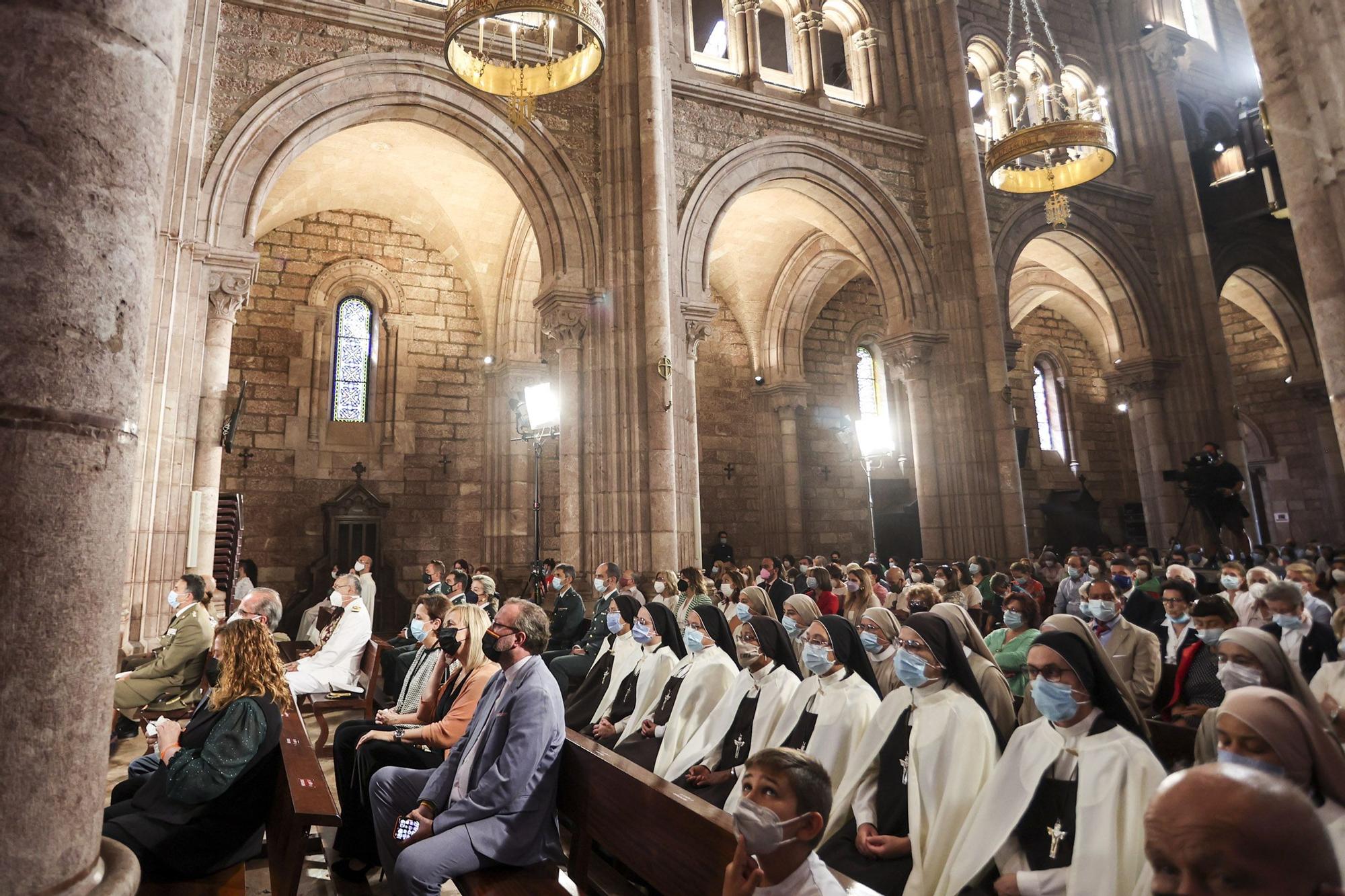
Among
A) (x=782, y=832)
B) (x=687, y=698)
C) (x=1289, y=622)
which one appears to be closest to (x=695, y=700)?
(x=687, y=698)

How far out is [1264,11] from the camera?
4.20 metres

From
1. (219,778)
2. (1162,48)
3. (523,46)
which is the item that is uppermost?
(1162,48)

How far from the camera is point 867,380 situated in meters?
18.9

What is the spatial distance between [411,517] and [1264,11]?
12.8m

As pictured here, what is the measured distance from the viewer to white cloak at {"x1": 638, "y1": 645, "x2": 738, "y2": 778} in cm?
425

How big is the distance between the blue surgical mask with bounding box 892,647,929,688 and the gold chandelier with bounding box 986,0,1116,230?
981 centimetres

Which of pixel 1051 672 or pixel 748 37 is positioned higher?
pixel 748 37

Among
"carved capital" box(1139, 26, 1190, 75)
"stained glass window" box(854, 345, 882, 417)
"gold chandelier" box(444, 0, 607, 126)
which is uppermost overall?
"carved capital" box(1139, 26, 1190, 75)

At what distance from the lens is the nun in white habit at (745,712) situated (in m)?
3.79

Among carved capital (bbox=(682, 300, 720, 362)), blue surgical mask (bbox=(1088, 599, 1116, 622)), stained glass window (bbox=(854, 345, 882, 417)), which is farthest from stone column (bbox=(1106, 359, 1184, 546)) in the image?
blue surgical mask (bbox=(1088, 599, 1116, 622))

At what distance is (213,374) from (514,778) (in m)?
7.45

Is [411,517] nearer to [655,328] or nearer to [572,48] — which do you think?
[655,328]

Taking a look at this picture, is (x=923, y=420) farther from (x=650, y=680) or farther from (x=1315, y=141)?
(x=650, y=680)

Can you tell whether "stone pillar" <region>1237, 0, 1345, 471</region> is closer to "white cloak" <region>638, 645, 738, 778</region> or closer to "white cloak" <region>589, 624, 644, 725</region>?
"white cloak" <region>638, 645, 738, 778</region>
